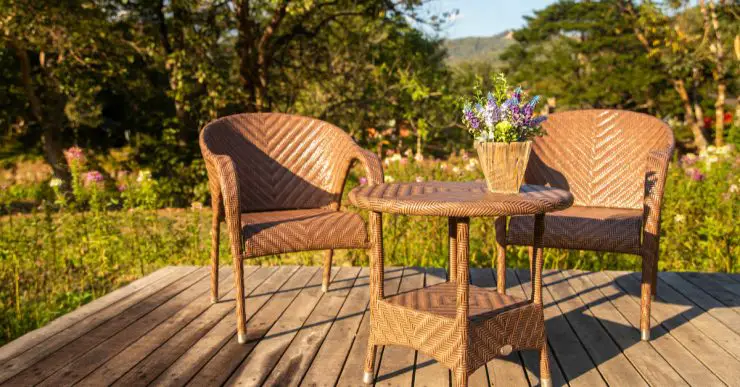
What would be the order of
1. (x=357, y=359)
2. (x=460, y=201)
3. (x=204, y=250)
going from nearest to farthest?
(x=460, y=201) → (x=357, y=359) → (x=204, y=250)

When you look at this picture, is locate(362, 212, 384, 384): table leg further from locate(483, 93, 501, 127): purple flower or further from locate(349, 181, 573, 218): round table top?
locate(483, 93, 501, 127): purple flower

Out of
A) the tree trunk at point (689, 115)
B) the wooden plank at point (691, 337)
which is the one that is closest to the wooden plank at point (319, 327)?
the wooden plank at point (691, 337)

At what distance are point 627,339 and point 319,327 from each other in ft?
4.18

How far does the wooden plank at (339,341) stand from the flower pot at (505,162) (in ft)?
2.71

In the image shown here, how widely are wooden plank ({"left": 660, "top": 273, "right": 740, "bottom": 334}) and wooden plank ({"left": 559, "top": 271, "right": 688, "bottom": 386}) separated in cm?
42

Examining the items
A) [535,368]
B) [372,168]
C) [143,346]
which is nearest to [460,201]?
[535,368]

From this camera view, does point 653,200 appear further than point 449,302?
Yes

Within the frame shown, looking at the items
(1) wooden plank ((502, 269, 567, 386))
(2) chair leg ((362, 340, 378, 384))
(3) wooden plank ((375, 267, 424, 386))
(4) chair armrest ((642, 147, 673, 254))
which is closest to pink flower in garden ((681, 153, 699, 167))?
(4) chair armrest ((642, 147, 673, 254))

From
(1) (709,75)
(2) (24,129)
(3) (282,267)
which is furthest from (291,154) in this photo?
(1) (709,75)

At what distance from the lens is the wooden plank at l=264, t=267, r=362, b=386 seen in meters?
2.07

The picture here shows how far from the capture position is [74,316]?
2.72 m

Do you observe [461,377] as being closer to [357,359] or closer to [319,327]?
[357,359]

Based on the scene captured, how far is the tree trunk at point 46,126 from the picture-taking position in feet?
31.7

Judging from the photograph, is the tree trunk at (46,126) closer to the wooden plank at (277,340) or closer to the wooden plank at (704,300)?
the wooden plank at (277,340)
